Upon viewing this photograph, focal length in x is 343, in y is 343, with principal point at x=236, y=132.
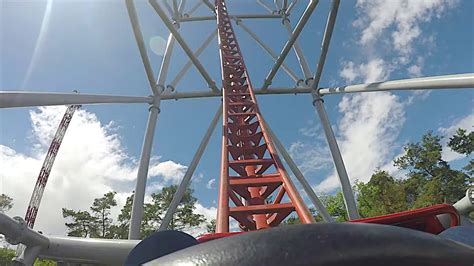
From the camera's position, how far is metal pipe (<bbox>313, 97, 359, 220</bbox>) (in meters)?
6.16

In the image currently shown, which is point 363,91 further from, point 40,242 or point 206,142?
point 40,242

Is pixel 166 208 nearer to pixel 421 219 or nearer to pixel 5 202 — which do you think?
pixel 5 202

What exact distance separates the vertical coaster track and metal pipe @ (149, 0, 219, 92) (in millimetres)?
371

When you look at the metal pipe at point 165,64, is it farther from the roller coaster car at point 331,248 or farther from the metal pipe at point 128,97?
the roller coaster car at point 331,248

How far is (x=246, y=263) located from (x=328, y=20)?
5.59 meters

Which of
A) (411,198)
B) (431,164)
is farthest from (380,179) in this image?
(431,164)

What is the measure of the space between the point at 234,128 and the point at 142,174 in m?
1.78

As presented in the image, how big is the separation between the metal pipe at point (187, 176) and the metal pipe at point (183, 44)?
0.68 m

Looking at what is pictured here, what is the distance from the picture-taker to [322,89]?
7684mm

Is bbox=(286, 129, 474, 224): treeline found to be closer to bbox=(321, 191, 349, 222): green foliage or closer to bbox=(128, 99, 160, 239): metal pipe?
bbox=(321, 191, 349, 222): green foliage

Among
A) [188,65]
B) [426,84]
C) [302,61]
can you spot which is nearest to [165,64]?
[188,65]

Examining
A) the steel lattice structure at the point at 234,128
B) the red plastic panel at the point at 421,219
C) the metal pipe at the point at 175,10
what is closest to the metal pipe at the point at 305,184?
the steel lattice structure at the point at 234,128

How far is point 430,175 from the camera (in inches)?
1516

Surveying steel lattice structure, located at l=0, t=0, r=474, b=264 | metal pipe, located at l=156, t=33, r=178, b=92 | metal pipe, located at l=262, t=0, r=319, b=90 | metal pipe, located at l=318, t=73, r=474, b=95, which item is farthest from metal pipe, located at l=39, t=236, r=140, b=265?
metal pipe, located at l=156, t=33, r=178, b=92
